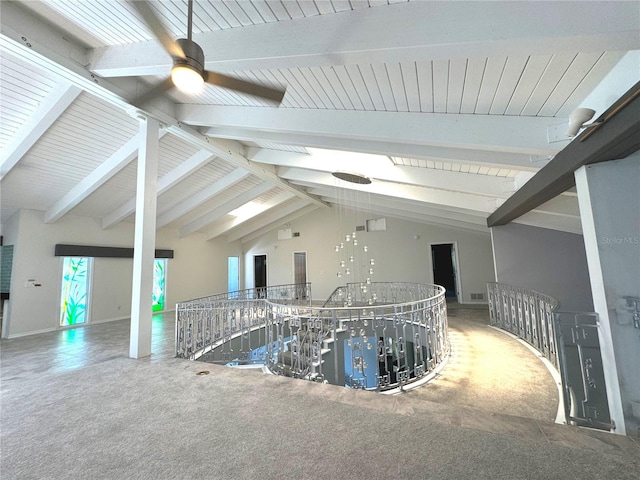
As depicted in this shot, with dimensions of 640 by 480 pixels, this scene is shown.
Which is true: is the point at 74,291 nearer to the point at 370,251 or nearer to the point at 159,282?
the point at 159,282

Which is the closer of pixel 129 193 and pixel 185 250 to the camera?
pixel 129 193

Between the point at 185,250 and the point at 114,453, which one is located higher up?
the point at 185,250

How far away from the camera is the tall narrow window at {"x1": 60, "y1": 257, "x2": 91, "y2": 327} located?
689cm

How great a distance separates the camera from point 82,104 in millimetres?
4027

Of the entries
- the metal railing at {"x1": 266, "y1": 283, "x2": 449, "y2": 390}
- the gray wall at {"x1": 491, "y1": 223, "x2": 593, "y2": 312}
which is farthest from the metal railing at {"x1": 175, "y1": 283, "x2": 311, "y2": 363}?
the gray wall at {"x1": 491, "y1": 223, "x2": 593, "y2": 312}

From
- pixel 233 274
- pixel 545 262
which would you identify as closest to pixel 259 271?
pixel 233 274

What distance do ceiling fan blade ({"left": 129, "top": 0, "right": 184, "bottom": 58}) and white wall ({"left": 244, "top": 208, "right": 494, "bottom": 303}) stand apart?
9470mm

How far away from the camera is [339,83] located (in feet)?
9.24

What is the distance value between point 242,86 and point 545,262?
779cm

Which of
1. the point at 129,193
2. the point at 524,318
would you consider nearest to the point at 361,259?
the point at 524,318

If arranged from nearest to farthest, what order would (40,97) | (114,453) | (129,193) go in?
(114,453), (40,97), (129,193)

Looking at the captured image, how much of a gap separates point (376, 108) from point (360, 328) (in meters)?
2.87

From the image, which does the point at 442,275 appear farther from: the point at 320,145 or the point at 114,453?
the point at 114,453

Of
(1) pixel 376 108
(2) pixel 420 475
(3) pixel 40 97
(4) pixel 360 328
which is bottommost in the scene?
A: (2) pixel 420 475
